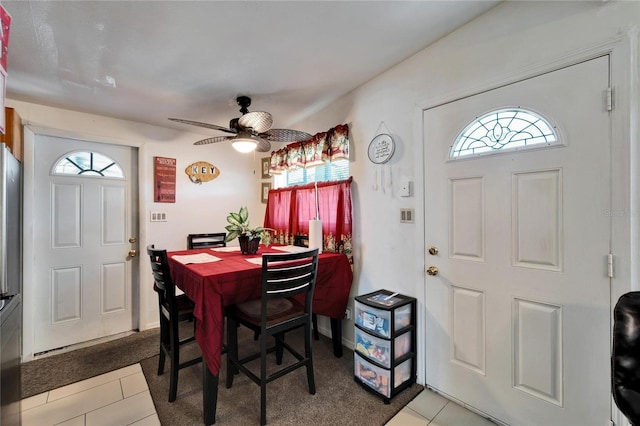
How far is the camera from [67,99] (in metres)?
2.43

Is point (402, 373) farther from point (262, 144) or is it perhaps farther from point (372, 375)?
point (262, 144)

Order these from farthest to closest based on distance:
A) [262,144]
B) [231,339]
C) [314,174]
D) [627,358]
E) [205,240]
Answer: [205,240] < [314,174] < [262,144] < [231,339] < [627,358]

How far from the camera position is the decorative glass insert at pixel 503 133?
4.73 ft

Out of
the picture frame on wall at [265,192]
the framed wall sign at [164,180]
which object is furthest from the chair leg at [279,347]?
the framed wall sign at [164,180]

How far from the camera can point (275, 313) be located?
6.11 ft

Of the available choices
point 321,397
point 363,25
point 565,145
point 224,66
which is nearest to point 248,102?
point 224,66

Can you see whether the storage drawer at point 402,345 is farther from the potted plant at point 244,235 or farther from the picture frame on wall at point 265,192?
the picture frame on wall at point 265,192

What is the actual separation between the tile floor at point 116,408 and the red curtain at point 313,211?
4.06 feet

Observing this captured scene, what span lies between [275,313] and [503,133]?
183 centimetres

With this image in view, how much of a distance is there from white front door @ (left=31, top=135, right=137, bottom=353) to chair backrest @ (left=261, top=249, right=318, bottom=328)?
225 centimetres

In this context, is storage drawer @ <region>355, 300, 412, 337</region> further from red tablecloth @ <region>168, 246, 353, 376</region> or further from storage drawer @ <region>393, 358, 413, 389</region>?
red tablecloth @ <region>168, 246, 353, 376</region>

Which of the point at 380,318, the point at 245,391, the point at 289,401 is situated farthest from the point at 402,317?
the point at 245,391

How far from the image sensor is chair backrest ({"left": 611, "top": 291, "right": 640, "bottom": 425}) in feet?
2.85

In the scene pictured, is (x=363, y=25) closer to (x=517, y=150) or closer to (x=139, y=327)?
(x=517, y=150)
